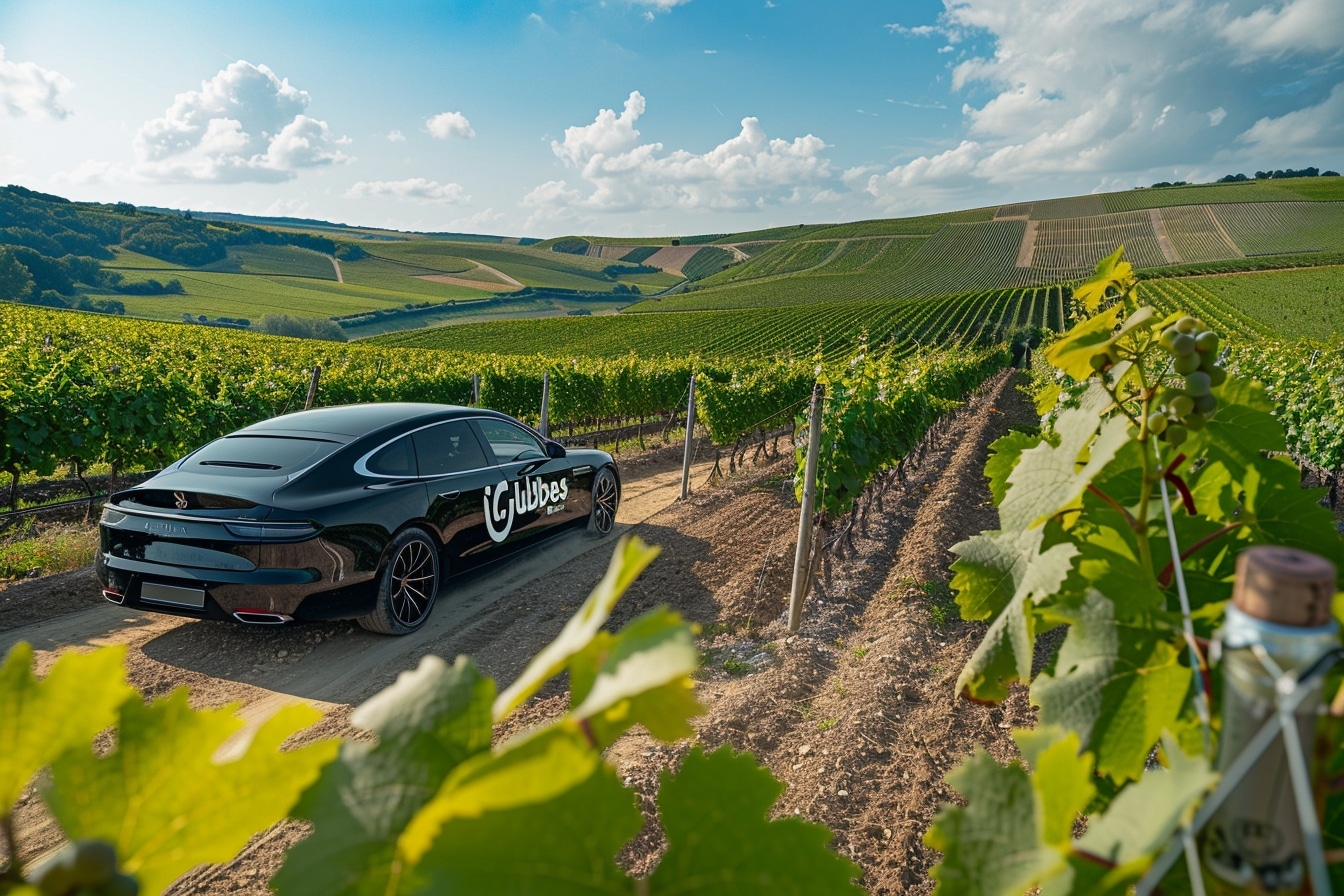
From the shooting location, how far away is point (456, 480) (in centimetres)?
570

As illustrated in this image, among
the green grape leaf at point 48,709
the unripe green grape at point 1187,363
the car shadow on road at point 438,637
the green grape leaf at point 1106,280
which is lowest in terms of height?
the car shadow on road at point 438,637

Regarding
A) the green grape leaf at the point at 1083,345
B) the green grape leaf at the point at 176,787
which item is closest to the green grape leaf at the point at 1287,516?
the green grape leaf at the point at 1083,345

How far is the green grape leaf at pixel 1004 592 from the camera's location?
1136 mm

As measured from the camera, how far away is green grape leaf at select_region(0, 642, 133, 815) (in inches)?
19.1

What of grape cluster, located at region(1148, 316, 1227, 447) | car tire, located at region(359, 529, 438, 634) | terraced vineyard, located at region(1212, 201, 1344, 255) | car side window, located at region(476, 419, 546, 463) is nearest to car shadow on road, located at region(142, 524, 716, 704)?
car tire, located at region(359, 529, 438, 634)

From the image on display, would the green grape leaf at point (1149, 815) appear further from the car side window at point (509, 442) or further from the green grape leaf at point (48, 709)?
the car side window at point (509, 442)

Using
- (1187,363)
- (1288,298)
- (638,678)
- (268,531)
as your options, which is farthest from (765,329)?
(638,678)

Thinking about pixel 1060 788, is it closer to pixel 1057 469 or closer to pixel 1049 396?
pixel 1057 469

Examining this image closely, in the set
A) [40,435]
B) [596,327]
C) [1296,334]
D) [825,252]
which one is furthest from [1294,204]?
[40,435]

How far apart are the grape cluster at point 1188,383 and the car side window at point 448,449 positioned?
16.6 ft

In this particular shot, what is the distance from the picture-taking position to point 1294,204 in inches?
3693

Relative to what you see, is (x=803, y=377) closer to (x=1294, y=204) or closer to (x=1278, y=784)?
(x=1278, y=784)

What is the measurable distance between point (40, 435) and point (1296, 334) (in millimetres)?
60234

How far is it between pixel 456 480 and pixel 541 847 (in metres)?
5.49
